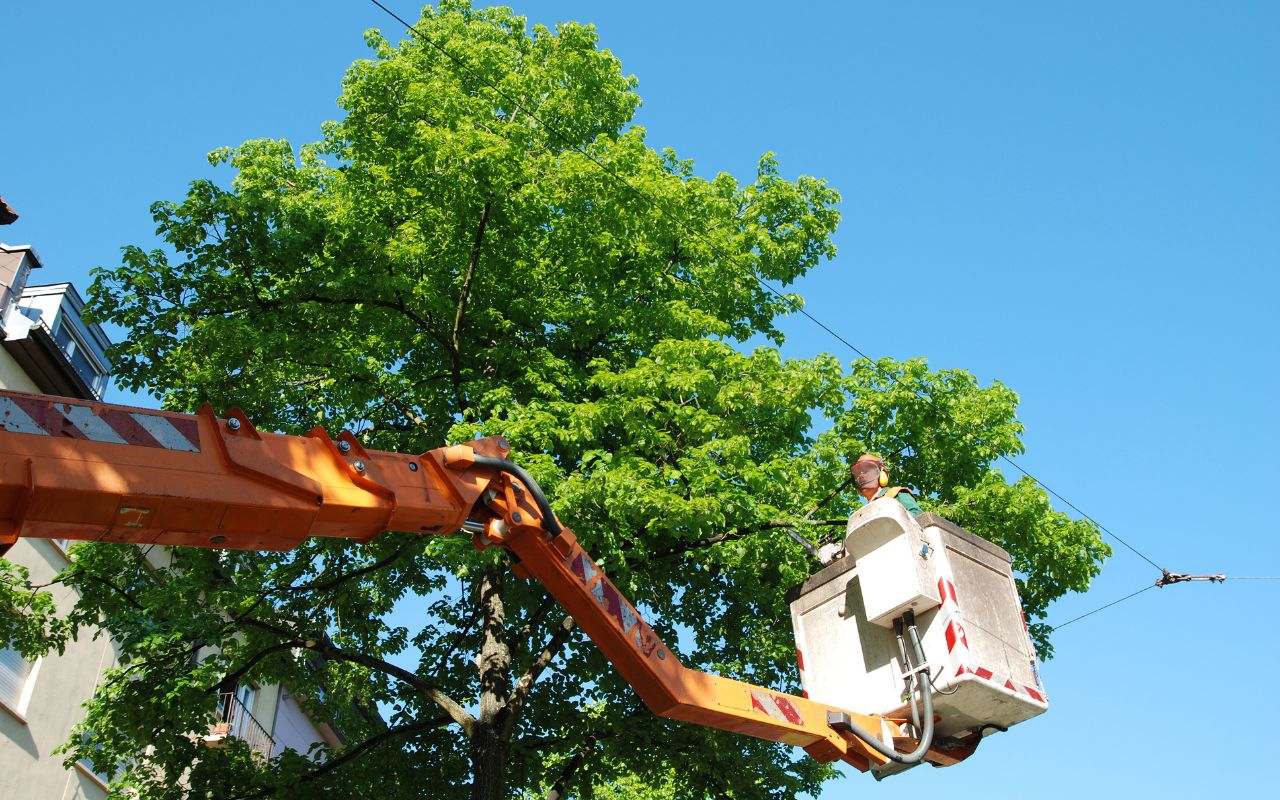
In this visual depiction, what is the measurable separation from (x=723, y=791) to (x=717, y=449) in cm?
392

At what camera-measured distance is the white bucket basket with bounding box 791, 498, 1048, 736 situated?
7410mm

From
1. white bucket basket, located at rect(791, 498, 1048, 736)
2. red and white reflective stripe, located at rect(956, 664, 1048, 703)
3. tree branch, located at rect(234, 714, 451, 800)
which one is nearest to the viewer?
red and white reflective stripe, located at rect(956, 664, 1048, 703)

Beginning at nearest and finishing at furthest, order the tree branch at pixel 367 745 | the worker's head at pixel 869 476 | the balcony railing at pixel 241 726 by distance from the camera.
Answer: the worker's head at pixel 869 476, the tree branch at pixel 367 745, the balcony railing at pixel 241 726

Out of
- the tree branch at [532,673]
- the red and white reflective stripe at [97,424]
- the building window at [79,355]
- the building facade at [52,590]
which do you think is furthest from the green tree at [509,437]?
the building window at [79,355]

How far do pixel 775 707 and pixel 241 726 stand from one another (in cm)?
1717

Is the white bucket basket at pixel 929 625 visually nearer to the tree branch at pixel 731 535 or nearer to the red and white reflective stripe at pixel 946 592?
the red and white reflective stripe at pixel 946 592

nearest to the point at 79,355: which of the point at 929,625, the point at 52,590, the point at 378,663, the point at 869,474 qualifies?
the point at 52,590

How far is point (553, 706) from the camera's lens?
1361 centimetres

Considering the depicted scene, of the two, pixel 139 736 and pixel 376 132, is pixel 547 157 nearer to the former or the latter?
pixel 376 132

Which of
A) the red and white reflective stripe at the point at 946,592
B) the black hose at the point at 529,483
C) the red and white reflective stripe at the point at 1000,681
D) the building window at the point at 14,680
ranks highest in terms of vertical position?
the building window at the point at 14,680

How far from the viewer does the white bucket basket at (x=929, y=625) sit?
24.3ft

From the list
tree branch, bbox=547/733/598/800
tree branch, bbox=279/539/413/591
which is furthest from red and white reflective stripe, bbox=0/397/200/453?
tree branch, bbox=547/733/598/800

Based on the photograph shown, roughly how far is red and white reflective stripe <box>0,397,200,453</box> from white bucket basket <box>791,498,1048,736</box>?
13.4ft

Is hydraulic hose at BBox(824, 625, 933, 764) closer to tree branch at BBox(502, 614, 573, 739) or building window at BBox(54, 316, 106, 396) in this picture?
tree branch at BBox(502, 614, 573, 739)
